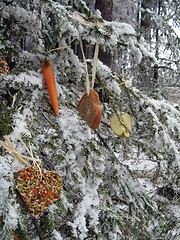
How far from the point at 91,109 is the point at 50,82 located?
0.18 meters

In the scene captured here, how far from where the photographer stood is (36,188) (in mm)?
797

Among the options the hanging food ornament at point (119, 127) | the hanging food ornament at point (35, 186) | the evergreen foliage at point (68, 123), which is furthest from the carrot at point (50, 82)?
the hanging food ornament at point (35, 186)

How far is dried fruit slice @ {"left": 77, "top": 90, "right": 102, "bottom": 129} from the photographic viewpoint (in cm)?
119

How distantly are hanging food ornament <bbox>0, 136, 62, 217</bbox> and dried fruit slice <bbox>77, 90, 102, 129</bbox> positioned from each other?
1.26 feet

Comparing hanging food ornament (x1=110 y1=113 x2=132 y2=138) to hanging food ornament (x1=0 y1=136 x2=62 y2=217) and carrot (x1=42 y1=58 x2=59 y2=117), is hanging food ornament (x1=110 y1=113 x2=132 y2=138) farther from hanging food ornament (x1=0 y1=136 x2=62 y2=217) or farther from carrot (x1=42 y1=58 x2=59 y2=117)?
hanging food ornament (x1=0 y1=136 x2=62 y2=217)

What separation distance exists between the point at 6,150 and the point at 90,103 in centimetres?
→ 43

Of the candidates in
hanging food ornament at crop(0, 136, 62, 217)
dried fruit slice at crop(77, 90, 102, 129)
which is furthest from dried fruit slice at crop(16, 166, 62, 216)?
dried fruit slice at crop(77, 90, 102, 129)

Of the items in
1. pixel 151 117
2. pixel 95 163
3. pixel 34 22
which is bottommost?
pixel 95 163

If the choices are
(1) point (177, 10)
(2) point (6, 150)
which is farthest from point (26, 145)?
(1) point (177, 10)

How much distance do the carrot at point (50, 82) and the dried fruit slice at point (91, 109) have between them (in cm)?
9

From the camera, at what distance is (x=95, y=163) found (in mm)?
1210

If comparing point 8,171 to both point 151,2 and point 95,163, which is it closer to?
point 95,163

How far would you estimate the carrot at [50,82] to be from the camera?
4.00 feet

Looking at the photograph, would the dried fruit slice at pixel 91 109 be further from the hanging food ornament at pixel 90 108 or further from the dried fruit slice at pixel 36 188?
the dried fruit slice at pixel 36 188
